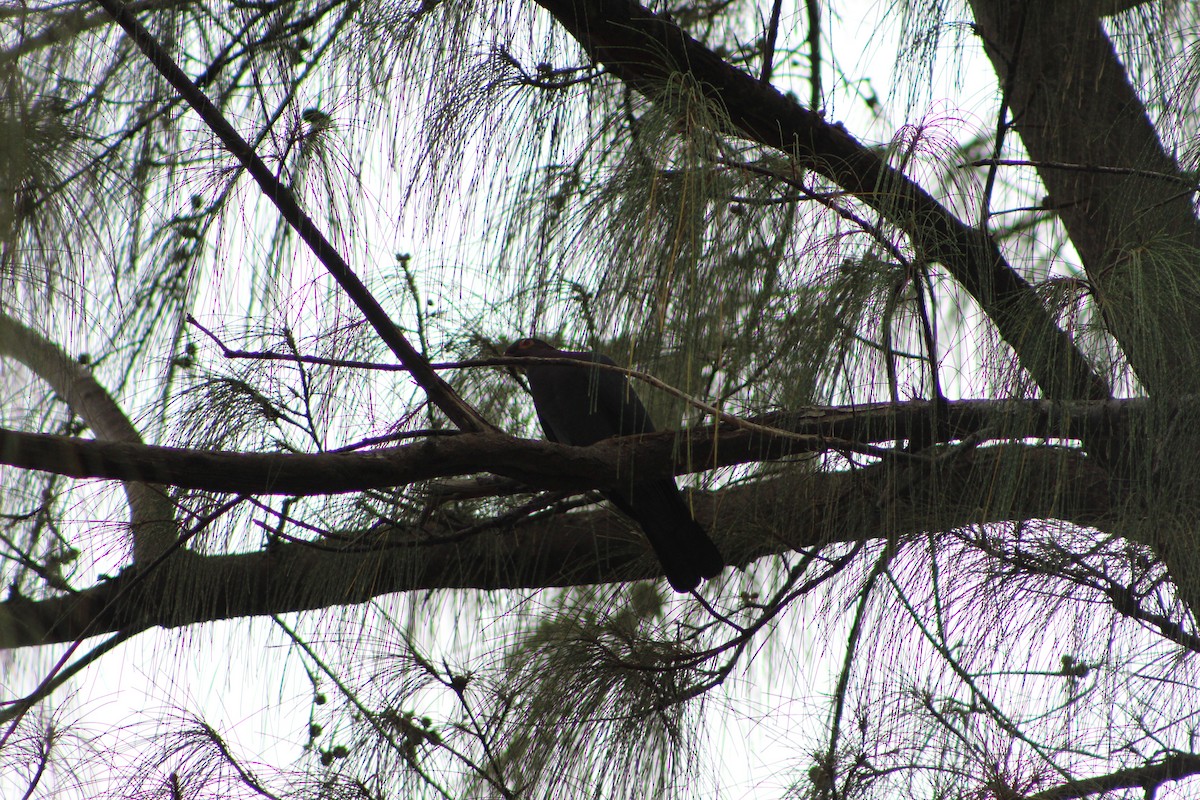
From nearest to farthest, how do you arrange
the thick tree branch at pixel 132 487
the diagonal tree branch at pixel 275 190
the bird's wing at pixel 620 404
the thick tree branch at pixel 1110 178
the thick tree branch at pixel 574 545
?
the thick tree branch at pixel 1110 178 < the diagonal tree branch at pixel 275 190 < the thick tree branch at pixel 574 545 < the thick tree branch at pixel 132 487 < the bird's wing at pixel 620 404

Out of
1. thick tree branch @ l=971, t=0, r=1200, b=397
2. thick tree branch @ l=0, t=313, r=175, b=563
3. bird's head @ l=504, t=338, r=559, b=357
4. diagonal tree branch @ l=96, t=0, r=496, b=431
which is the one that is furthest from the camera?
bird's head @ l=504, t=338, r=559, b=357

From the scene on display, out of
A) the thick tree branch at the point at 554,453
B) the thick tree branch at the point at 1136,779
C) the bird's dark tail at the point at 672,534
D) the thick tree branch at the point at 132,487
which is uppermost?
the thick tree branch at the point at 132,487

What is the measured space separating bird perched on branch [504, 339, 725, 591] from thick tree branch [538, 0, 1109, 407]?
48 centimetres

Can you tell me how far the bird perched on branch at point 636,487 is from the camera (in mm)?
2025

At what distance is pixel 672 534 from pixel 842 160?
31.6 inches

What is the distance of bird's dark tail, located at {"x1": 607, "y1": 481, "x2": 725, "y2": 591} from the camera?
6.69 ft

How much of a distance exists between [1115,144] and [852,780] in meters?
1.24

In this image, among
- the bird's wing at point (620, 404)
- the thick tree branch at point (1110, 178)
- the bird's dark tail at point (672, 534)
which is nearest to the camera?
the thick tree branch at point (1110, 178)

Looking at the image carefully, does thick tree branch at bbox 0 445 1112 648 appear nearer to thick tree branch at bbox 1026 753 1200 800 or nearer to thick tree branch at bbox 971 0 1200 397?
thick tree branch at bbox 971 0 1200 397

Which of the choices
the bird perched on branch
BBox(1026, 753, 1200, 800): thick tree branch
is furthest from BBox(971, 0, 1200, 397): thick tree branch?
the bird perched on branch

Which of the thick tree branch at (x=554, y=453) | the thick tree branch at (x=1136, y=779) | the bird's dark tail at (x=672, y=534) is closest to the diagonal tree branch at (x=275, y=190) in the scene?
the thick tree branch at (x=554, y=453)

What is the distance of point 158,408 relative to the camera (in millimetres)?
1833

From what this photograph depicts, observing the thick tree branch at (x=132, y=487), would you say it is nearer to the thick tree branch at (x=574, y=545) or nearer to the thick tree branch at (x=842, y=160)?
Answer: the thick tree branch at (x=574, y=545)

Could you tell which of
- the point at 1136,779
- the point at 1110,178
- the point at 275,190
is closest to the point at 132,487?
the point at 275,190
